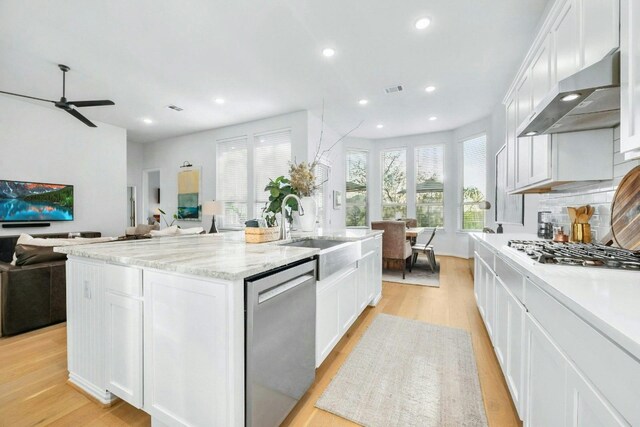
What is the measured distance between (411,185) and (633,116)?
19.8 feet

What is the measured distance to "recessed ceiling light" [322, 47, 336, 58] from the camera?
316 cm

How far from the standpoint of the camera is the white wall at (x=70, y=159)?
174 inches

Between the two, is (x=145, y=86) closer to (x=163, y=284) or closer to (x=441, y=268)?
(x=163, y=284)

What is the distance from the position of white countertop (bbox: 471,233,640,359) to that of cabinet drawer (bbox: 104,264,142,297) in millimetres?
1731

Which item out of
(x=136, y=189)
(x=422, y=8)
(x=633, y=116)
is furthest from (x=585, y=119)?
(x=136, y=189)

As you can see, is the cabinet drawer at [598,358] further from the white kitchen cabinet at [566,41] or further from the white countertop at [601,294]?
the white kitchen cabinet at [566,41]

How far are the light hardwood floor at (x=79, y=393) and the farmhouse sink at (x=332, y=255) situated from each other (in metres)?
0.75

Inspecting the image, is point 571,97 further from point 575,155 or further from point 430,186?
point 430,186

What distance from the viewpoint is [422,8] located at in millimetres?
2500

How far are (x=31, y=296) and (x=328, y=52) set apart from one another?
4048 millimetres

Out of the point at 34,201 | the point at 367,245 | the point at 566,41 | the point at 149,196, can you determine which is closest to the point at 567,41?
the point at 566,41

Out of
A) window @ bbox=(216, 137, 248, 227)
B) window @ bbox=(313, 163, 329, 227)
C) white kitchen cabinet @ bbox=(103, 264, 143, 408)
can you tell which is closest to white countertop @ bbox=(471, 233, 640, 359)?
white kitchen cabinet @ bbox=(103, 264, 143, 408)

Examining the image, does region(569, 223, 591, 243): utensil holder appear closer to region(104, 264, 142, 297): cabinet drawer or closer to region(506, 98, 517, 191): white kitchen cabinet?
region(506, 98, 517, 191): white kitchen cabinet

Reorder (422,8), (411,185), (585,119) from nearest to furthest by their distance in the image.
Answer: (585,119) < (422,8) < (411,185)
